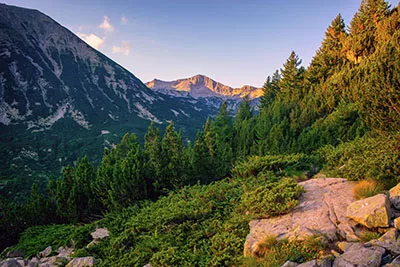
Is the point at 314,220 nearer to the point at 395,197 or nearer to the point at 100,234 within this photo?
the point at 395,197

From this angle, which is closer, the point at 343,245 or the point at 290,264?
the point at 290,264

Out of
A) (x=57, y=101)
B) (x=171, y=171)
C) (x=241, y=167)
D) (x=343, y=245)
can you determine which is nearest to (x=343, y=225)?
(x=343, y=245)

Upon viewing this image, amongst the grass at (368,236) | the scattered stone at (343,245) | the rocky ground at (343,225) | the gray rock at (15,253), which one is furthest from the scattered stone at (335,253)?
the gray rock at (15,253)

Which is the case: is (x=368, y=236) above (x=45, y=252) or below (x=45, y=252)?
above

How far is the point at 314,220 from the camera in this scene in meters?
6.52

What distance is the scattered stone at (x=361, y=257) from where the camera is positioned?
4008 millimetres

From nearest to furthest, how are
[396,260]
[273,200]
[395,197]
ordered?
[396,260], [395,197], [273,200]

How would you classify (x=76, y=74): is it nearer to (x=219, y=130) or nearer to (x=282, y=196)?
(x=219, y=130)

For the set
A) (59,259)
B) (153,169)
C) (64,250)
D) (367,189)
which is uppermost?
(367,189)

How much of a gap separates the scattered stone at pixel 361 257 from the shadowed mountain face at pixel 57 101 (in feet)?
246

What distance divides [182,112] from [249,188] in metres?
160

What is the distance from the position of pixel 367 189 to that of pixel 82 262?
10.5 m

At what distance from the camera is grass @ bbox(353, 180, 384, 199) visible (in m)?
6.82

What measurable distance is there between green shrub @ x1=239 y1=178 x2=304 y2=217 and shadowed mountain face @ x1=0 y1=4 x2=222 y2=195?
7122cm
